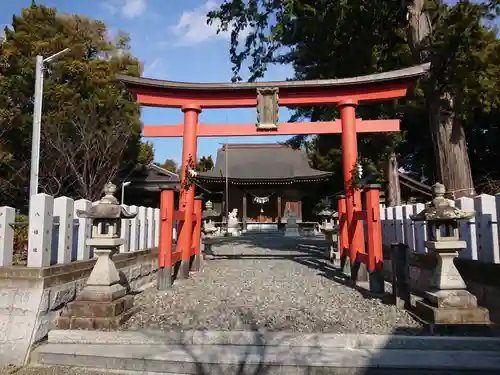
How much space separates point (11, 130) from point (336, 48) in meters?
14.2

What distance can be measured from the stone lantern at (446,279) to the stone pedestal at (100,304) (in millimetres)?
3608

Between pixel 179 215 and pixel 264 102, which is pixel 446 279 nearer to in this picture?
pixel 179 215

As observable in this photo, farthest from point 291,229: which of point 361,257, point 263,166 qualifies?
point 361,257

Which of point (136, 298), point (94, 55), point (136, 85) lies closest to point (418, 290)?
point (136, 298)

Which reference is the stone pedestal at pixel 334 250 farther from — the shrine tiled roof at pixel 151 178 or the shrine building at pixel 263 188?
the shrine tiled roof at pixel 151 178

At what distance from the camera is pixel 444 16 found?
7758 millimetres

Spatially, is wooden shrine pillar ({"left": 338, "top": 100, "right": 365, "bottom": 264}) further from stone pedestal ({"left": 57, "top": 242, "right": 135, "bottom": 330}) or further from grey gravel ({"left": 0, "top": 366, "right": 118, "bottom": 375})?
grey gravel ({"left": 0, "top": 366, "right": 118, "bottom": 375})

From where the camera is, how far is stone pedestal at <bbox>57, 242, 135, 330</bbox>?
4.07 meters

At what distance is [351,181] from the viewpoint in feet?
21.5

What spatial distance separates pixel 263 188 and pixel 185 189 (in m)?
20.6

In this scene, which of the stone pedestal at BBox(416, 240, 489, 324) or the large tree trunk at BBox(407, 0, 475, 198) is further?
the large tree trunk at BBox(407, 0, 475, 198)

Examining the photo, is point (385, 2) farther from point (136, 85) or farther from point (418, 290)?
point (418, 290)

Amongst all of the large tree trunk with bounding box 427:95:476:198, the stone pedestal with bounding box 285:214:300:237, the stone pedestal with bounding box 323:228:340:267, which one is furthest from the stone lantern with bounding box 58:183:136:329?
the stone pedestal with bounding box 285:214:300:237

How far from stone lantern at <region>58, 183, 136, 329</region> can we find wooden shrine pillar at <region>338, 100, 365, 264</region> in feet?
12.9
